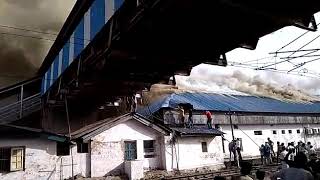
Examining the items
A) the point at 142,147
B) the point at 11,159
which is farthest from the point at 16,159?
the point at 142,147

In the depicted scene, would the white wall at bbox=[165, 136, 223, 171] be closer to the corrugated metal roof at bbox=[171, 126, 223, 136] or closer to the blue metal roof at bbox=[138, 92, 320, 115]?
the corrugated metal roof at bbox=[171, 126, 223, 136]

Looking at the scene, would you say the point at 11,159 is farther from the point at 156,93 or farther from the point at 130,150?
the point at 156,93

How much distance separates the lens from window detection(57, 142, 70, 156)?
1799 centimetres

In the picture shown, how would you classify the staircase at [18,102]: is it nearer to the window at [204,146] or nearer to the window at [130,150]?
the window at [130,150]

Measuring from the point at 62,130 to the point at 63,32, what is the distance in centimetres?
911

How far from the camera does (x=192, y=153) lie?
2227cm

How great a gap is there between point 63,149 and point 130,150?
4.17 metres

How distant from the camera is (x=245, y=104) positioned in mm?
33750

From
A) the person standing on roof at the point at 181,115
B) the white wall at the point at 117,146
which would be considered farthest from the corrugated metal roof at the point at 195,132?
the white wall at the point at 117,146

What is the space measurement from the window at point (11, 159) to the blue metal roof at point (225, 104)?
36.1 feet

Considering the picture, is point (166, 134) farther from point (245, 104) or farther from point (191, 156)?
point (245, 104)

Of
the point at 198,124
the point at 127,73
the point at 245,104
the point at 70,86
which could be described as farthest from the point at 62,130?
the point at 245,104

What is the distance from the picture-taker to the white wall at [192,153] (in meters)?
21.4

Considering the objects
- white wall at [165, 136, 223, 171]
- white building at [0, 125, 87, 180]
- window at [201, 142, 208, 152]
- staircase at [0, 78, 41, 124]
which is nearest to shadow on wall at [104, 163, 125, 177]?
white building at [0, 125, 87, 180]
